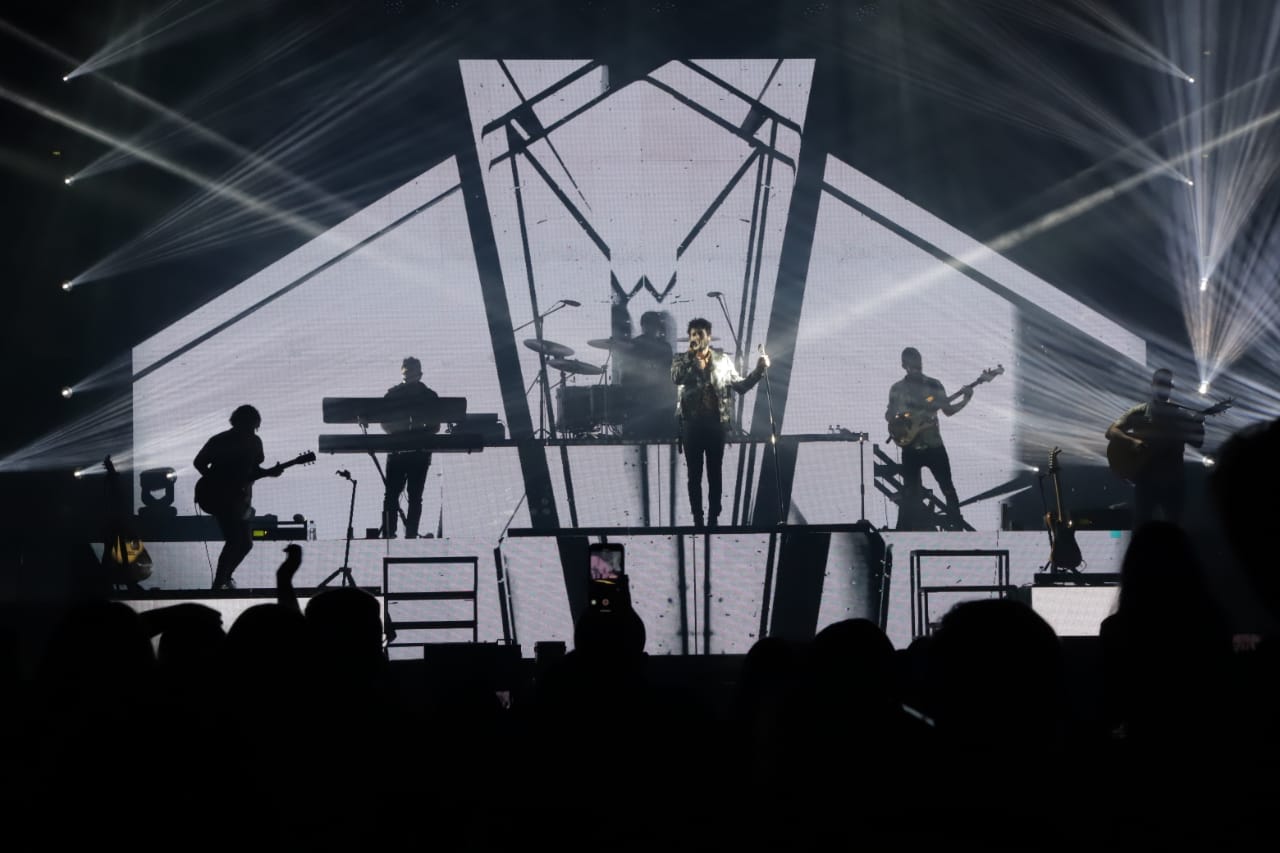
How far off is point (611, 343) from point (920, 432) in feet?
6.97

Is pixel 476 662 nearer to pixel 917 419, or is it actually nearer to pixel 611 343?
pixel 611 343

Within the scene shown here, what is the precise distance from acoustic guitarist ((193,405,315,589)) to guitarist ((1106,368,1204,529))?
5.20 meters

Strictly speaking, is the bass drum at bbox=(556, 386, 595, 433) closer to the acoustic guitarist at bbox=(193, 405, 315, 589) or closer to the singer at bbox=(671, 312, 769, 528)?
the singer at bbox=(671, 312, 769, 528)

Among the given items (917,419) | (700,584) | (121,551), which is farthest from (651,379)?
(121,551)

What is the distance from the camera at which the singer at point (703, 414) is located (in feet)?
20.3

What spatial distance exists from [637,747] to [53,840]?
764 mm

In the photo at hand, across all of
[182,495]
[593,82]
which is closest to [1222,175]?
[593,82]

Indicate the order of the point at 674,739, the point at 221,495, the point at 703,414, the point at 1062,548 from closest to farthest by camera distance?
the point at 674,739, the point at 1062,548, the point at 221,495, the point at 703,414

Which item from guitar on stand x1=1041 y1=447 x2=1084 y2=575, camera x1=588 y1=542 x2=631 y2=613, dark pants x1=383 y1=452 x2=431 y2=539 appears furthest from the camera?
dark pants x1=383 y1=452 x2=431 y2=539

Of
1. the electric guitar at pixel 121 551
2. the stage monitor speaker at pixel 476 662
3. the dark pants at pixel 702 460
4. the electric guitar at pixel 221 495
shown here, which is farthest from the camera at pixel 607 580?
the electric guitar at pixel 121 551

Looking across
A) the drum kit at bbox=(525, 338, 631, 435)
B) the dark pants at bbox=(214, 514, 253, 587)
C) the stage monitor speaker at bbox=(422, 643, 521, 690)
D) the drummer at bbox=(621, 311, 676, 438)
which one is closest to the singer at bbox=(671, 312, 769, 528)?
the drummer at bbox=(621, 311, 676, 438)

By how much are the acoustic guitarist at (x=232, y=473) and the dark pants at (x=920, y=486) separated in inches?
157

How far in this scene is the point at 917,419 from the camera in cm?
681

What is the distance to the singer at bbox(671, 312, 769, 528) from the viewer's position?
20.3 feet
